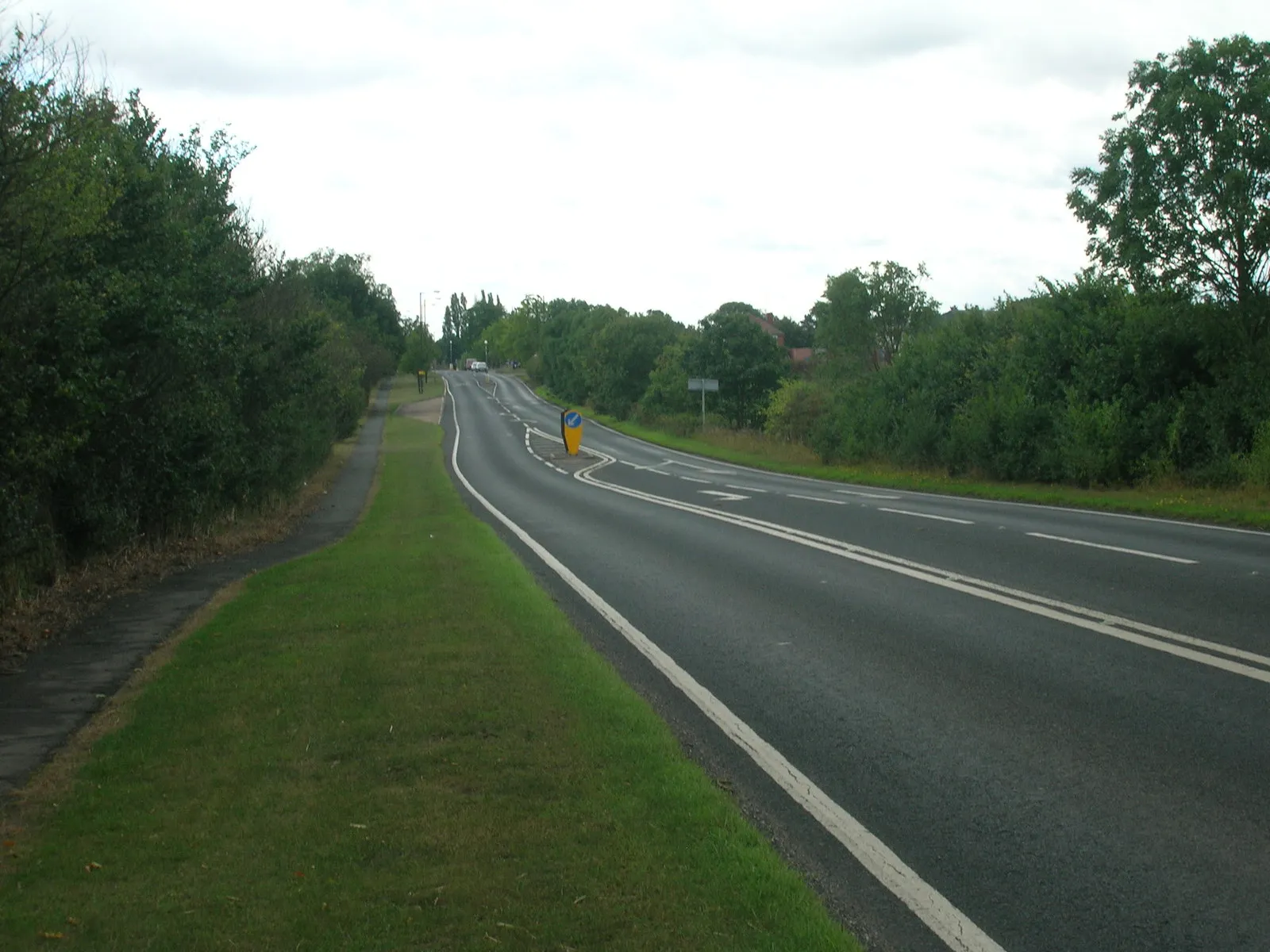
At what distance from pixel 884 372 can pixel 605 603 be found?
26.9 m

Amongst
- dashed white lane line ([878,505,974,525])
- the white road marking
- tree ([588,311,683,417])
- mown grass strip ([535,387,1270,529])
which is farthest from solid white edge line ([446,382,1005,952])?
tree ([588,311,683,417])

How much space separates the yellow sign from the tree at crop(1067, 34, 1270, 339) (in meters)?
27.9

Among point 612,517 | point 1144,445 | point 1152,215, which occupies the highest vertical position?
point 1152,215

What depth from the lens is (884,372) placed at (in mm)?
37031

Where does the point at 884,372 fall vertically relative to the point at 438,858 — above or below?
above

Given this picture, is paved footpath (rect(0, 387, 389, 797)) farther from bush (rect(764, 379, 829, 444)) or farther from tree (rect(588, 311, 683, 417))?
tree (rect(588, 311, 683, 417))

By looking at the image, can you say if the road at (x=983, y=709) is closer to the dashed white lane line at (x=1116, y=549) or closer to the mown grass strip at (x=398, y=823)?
the dashed white lane line at (x=1116, y=549)

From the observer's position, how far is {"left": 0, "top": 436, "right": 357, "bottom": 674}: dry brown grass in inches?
428

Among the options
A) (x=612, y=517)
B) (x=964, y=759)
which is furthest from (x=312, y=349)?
(x=964, y=759)

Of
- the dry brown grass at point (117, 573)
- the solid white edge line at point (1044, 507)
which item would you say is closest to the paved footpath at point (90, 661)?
the dry brown grass at point (117, 573)

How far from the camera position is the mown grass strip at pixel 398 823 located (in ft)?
13.9

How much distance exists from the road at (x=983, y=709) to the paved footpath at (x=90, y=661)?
391 centimetres

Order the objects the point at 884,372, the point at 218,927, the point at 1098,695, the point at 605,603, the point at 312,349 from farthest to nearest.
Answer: the point at 884,372 → the point at 312,349 → the point at 605,603 → the point at 1098,695 → the point at 218,927

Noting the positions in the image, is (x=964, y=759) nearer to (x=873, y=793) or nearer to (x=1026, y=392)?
(x=873, y=793)
